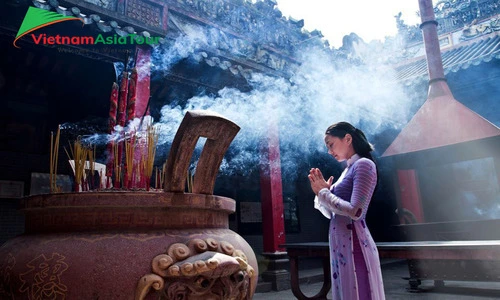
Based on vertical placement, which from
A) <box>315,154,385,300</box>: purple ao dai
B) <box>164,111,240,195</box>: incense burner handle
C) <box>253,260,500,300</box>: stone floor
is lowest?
<box>253,260,500,300</box>: stone floor

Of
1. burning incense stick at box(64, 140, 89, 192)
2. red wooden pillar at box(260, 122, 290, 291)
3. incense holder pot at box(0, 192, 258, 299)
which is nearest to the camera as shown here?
incense holder pot at box(0, 192, 258, 299)

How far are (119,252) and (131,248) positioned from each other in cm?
5

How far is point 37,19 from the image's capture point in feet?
11.7

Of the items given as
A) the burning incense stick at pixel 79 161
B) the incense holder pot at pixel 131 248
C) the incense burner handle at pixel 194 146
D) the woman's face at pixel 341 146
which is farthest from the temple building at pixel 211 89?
the woman's face at pixel 341 146

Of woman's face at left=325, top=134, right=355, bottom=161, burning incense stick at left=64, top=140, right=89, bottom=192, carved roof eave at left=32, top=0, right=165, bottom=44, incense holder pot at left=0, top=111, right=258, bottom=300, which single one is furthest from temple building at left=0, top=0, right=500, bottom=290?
woman's face at left=325, top=134, right=355, bottom=161

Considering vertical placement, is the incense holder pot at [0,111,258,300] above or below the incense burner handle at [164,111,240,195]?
below

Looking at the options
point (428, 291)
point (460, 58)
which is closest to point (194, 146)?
point (428, 291)

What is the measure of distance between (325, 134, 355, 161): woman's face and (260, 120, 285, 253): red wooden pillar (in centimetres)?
353

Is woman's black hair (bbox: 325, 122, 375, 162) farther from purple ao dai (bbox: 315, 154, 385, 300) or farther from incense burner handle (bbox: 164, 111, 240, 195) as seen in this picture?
incense burner handle (bbox: 164, 111, 240, 195)

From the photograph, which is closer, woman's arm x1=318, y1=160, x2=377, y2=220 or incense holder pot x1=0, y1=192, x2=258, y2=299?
incense holder pot x1=0, y1=192, x2=258, y2=299

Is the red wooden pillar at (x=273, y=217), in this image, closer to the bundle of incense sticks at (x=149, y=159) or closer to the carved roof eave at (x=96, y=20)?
the carved roof eave at (x=96, y=20)

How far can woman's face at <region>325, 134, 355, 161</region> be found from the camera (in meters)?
2.29

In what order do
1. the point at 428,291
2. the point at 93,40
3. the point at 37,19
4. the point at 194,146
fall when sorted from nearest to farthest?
the point at 194,146, the point at 37,19, the point at 93,40, the point at 428,291

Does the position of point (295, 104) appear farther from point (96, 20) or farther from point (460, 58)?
point (460, 58)
